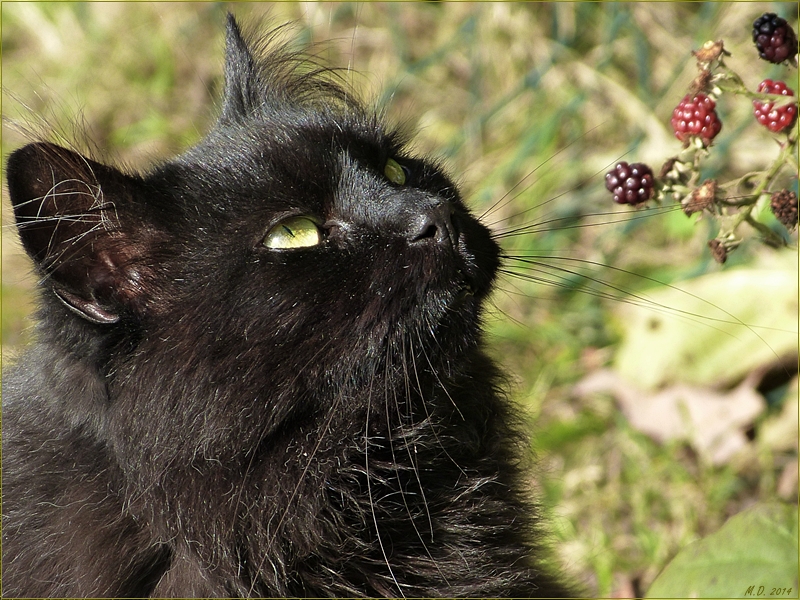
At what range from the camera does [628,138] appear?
402 cm

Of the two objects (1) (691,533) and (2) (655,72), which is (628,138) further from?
(1) (691,533)

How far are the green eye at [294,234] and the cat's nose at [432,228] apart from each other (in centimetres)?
22

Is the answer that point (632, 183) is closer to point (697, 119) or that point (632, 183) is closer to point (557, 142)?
point (697, 119)

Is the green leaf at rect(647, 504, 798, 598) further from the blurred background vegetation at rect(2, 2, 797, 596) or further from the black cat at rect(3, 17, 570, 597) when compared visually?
the blurred background vegetation at rect(2, 2, 797, 596)

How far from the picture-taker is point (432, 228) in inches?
71.9

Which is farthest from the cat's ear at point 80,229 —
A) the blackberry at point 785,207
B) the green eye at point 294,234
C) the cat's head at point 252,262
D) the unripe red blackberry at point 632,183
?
the blackberry at point 785,207

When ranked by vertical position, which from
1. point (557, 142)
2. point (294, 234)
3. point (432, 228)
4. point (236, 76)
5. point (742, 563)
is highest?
point (557, 142)

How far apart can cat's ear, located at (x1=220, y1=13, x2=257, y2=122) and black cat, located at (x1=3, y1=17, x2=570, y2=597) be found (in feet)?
1.07

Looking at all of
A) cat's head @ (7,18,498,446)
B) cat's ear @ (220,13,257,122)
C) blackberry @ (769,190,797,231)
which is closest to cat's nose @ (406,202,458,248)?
cat's head @ (7,18,498,446)

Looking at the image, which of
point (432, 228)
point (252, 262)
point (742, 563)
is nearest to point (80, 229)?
point (252, 262)

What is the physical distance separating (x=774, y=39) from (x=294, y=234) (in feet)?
3.51

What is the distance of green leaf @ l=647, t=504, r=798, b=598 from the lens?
1.96 metres

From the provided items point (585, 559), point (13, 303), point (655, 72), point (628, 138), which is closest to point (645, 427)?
point (585, 559)

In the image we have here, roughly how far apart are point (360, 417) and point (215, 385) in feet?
1.09
